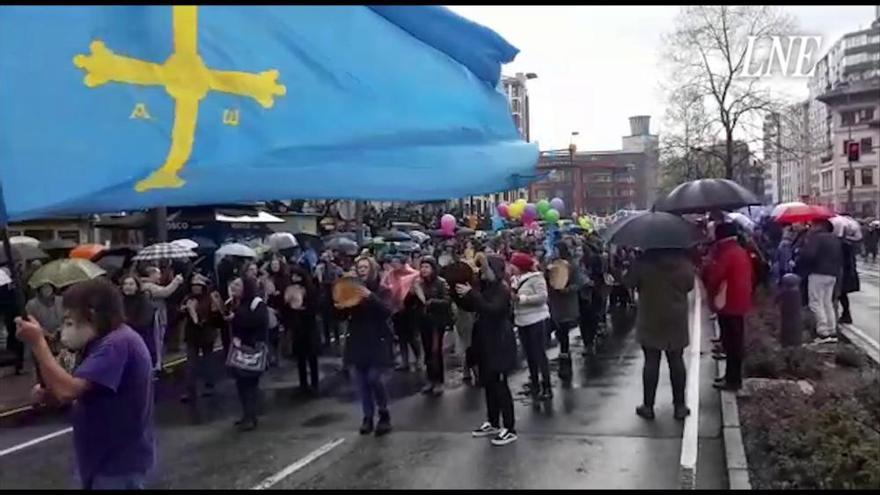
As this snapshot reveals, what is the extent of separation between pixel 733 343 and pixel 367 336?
374 cm

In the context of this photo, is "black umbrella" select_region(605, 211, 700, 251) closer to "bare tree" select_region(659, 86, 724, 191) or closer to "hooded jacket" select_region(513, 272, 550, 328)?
"hooded jacket" select_region(513, 272, 550, 328)

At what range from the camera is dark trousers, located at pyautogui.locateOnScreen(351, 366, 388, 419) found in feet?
29.6

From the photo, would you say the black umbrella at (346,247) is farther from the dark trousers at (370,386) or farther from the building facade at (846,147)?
the building facade at (846,147)

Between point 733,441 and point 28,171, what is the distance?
607 centimetres

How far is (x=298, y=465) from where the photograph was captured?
7965 millimetres

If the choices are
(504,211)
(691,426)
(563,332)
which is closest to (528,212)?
(504,211)

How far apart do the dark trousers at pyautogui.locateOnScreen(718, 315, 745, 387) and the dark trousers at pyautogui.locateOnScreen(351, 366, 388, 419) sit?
3.54 m

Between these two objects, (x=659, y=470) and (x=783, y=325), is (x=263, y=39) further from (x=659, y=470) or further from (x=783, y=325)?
(x=783, y=325)

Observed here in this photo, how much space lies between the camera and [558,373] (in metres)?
12.6

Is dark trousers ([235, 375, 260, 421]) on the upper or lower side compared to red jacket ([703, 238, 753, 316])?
lower

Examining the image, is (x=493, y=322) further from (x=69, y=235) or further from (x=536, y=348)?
(x=69, y=235)

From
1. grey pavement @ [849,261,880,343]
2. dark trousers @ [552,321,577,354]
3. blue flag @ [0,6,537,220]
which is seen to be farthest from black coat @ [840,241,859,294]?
blue flag @ [0,6,537,220]

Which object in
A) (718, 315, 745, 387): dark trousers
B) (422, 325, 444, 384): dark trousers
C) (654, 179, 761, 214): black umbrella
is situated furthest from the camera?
(422, 325, 444, 384): dark trousers

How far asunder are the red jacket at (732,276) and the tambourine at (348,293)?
3.69 metres
